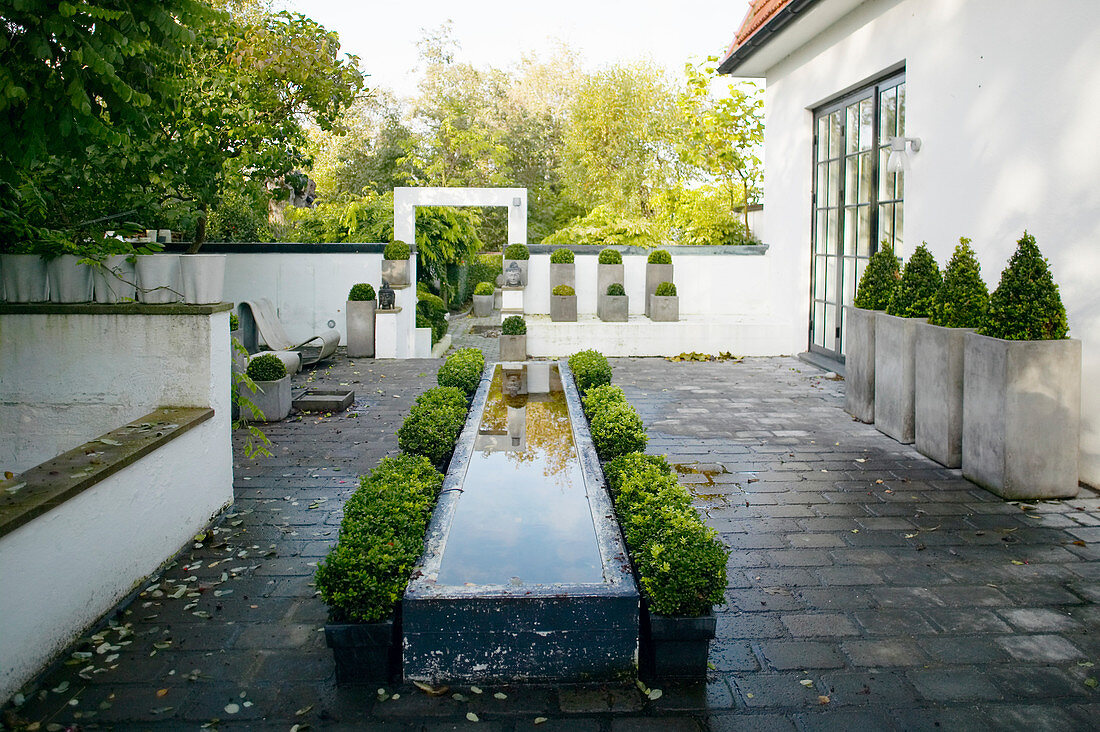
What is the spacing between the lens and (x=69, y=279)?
188 inches

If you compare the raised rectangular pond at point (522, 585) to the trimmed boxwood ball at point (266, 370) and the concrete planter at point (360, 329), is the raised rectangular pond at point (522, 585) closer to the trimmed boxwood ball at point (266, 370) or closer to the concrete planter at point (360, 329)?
the trimmed boxwood ball at point (266, 370)

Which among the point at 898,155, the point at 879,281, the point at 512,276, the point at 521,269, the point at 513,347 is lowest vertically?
the point at 513,347

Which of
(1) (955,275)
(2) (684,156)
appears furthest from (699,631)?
(2) (684,156)

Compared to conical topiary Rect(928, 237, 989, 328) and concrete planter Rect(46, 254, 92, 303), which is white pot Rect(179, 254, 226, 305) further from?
conical topiary Rect(928, 237, 989, 328)

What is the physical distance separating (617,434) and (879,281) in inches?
143

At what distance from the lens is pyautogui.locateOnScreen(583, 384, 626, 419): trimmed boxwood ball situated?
6039 millimetres

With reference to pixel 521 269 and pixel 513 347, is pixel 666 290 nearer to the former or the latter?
pixel 521 269

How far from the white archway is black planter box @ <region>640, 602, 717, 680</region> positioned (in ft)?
38.2

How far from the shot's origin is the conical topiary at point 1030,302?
5.25 metres

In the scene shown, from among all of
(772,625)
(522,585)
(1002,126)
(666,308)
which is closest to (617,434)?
(772,625)

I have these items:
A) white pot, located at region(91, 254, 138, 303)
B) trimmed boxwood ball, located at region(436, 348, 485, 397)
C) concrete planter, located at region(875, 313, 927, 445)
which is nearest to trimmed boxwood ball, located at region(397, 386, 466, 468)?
trimmed boxwood ball, located at region(436, 348, 485, 397)

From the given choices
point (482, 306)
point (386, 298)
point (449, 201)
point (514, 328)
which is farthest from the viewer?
point (482, 306)

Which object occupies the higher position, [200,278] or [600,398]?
[200,278]

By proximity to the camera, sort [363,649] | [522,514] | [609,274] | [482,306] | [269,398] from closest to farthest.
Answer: [363,649] < [522,514] < [269,398] < [609,274] < [482,306]
